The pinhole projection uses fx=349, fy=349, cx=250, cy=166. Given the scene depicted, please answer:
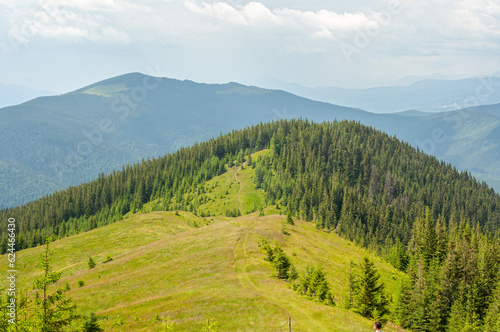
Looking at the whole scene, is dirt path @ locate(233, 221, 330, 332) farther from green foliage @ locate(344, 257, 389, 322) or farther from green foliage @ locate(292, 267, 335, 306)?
green foliage @ locate(344, 257, 389, 322)

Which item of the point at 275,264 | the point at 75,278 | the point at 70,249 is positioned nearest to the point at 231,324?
the point at 275,264

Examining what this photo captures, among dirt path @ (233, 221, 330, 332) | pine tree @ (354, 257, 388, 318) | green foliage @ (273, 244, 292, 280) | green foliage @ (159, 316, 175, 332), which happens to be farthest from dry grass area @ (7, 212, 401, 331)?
pine tree @ (354, 257, 388, 318)

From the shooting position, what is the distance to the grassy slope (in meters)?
45.1

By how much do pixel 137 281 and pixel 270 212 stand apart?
409ft

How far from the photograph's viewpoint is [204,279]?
61500 millimetres

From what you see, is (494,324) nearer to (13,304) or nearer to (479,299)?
(479,299)

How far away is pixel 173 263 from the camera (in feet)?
242

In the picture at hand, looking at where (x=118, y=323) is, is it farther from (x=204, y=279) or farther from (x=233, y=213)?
(x=233, y=213)

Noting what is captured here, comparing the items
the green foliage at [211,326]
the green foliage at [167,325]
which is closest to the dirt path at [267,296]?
the green foliage at [211,326]

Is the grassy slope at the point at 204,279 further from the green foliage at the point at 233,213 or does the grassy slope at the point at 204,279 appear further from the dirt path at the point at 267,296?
the green foliage at the point at 233,213

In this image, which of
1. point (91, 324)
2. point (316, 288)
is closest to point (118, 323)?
point (91, 324)

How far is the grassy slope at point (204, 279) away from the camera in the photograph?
45.1 metres

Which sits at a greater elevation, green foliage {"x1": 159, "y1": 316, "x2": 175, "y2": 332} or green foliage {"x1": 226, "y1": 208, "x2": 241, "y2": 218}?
green foliage {"x1": 226, "y1": 208, "x2": 241, "y2": 218}

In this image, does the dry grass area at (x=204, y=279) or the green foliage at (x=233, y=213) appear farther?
the green foliage at (x=233, y=213)
